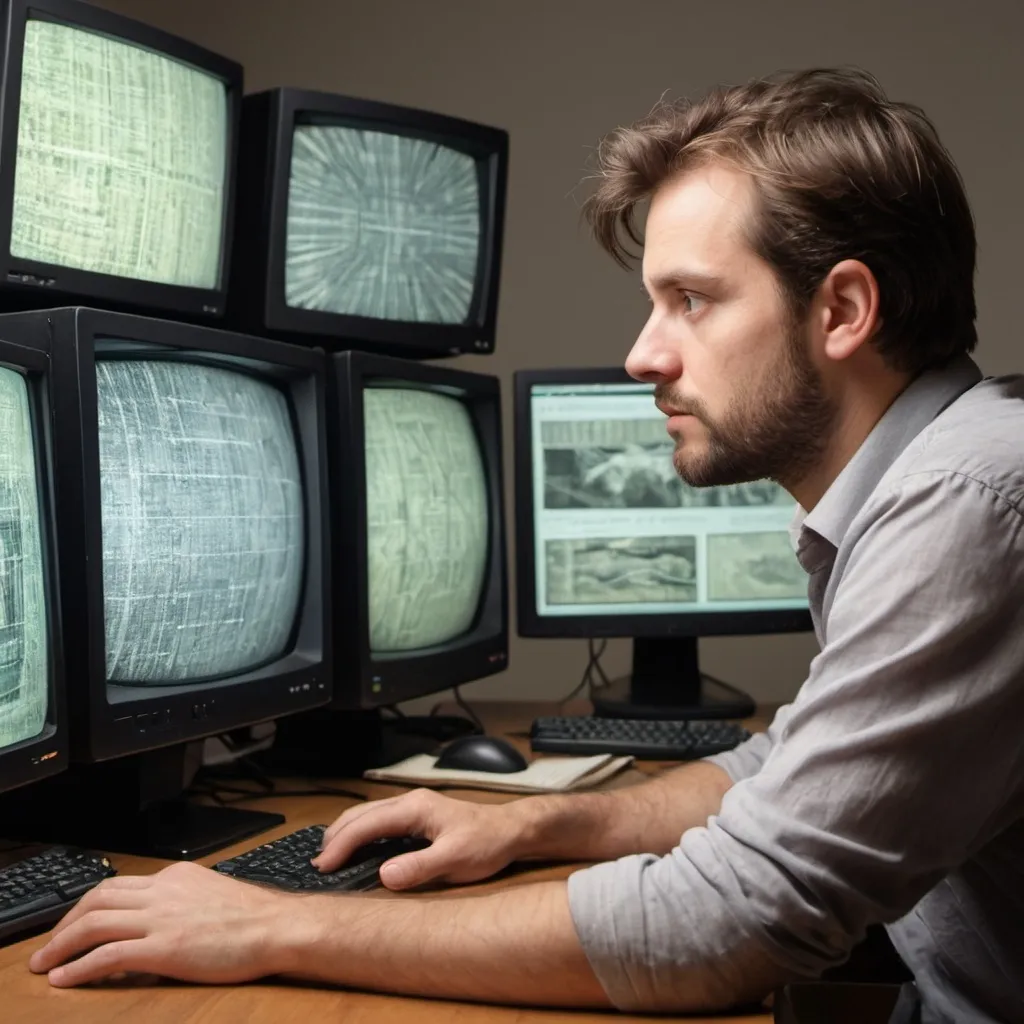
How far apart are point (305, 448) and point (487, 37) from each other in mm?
1371

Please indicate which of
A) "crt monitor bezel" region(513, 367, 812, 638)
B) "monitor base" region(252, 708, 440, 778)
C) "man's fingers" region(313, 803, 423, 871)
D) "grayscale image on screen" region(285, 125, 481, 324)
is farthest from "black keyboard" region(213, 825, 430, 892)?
"crt monitor bezel" region(513, 367, 812, 638)

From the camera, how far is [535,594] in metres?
2.08

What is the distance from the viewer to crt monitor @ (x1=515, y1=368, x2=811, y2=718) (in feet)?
6.82

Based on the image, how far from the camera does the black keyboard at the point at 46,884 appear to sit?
3.34ft

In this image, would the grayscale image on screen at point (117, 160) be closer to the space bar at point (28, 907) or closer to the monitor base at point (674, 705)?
the space bar at point (28, 907)

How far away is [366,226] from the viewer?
1.76 m

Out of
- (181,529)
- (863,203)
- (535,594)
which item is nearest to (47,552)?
(181,529)

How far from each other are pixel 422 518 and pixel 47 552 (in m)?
0.68

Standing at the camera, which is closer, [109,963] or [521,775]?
[109,963]

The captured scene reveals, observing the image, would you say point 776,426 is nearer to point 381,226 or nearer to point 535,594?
point 381,226

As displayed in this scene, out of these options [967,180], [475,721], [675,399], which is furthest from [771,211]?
[967,180]

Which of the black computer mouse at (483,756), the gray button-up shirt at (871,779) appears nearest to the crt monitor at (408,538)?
the black computer mouse at (483,756)

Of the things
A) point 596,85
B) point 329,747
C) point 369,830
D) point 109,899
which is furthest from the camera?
point 596,85

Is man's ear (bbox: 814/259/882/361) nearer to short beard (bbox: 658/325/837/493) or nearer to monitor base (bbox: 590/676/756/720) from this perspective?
short beard (bbox: 658/325/837/493)
